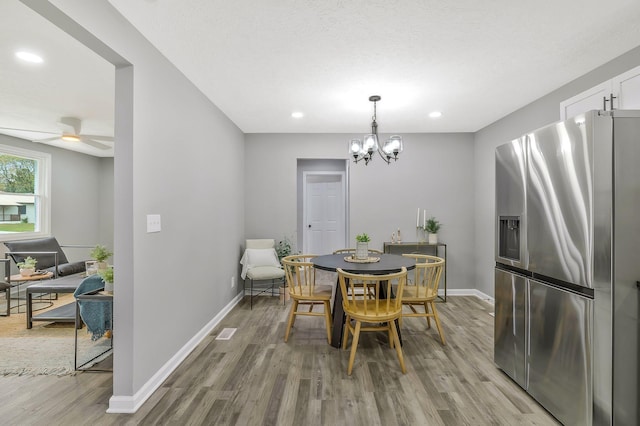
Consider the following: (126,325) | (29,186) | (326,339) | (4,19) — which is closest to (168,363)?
(126,325)

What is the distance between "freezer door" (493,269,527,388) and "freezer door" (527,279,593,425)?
0.08m

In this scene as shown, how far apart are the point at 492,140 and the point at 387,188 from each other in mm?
1577

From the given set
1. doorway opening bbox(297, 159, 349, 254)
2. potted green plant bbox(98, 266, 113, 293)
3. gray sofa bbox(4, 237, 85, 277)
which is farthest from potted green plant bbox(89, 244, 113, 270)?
doorway opening bbox(297, 159, 349, 254)

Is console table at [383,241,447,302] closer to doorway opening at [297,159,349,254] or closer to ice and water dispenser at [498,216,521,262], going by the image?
doorway opening at [297,159,349,254]

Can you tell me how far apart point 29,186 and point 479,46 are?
22.5 ft

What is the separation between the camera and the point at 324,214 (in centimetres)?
665

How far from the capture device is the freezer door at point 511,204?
2.25 metres

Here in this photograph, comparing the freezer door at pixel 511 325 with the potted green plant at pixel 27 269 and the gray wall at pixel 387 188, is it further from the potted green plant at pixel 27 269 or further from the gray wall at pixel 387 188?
the potted green plant at pixel 27 269

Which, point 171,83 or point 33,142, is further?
point 33,142

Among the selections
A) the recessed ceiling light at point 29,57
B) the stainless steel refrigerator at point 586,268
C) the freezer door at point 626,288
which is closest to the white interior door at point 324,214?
the recessed ceiling light at point 29,57

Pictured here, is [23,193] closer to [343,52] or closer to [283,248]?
[283,248]

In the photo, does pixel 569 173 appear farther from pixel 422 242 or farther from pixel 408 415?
pixel 422 242

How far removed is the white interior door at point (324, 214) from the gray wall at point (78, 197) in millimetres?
4228

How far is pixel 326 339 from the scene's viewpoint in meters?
3.23
